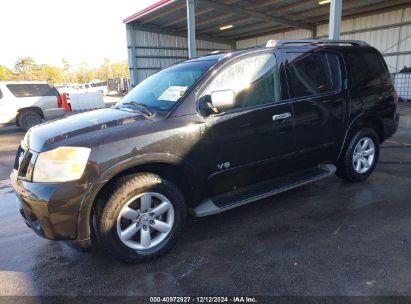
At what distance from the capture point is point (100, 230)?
9.12ft

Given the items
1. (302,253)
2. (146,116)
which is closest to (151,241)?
(146,116)

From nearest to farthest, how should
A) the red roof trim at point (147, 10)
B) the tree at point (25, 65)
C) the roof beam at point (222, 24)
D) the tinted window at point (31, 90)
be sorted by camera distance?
the tinted window at point (31, 90) < the red roof trim at point (147, 10) < the roof beam at point (222, 24) < the tree at point (25, 65)

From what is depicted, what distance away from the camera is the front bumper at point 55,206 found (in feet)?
8.54

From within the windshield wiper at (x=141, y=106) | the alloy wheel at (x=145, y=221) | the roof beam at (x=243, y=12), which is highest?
the roof beam at (x=243, y=12)

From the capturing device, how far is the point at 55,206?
260 centimetres

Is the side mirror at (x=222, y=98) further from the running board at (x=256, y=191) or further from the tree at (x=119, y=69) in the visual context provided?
the tree at (x=119, y=69)

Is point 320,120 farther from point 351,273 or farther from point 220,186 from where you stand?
point 351,273

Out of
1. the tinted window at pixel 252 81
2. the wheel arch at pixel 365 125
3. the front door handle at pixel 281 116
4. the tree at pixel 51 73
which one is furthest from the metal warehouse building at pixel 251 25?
the tree at pixel 51 73

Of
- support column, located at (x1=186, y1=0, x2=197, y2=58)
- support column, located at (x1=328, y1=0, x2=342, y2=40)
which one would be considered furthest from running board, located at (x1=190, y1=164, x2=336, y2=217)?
support column, located at (x1=186, y1=0, x2=197, y2=58)

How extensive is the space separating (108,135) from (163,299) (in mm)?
1381

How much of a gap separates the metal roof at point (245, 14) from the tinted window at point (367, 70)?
40.2 feet

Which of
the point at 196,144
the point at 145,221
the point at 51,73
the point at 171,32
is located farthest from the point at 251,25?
the point at 51,73

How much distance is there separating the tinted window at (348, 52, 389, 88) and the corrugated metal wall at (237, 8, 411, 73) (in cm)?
1494

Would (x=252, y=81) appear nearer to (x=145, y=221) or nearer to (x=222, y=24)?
(x=145, y=221)
